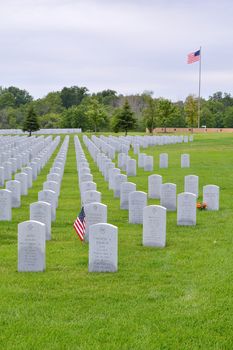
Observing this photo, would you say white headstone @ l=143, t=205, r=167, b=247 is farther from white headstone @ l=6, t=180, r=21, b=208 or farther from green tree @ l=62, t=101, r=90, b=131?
green tree @ l=62, t=101, r=90, b=131

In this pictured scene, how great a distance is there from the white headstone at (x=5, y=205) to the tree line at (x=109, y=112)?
43230 mm

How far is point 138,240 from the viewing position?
11539 millimetres

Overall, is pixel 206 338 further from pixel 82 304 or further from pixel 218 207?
pixel 218 207

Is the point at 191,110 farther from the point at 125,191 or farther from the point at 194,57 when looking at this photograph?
the point at 125,191

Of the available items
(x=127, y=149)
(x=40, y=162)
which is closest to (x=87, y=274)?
(x=40, y=162)

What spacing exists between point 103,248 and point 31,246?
43.9 inches

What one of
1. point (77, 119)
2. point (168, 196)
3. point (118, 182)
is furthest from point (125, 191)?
point (77, 119)

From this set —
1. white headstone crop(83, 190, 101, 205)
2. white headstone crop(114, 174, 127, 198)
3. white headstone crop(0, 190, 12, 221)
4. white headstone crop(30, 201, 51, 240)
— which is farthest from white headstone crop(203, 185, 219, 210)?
white headstone crop(30, 201, 51, 240)

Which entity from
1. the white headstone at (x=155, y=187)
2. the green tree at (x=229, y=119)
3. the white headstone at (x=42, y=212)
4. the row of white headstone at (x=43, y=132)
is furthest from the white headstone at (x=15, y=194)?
the green tree at (x=229, y=119)

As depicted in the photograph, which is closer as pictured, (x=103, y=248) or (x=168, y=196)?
(x=103, y=248)

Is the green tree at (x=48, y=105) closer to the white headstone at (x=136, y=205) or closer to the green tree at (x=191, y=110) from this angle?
the green tree at (x=191, y=110)

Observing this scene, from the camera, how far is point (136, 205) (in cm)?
1327

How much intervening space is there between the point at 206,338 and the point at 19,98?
12416 cm

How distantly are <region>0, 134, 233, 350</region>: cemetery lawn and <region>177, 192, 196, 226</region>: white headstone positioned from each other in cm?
24
